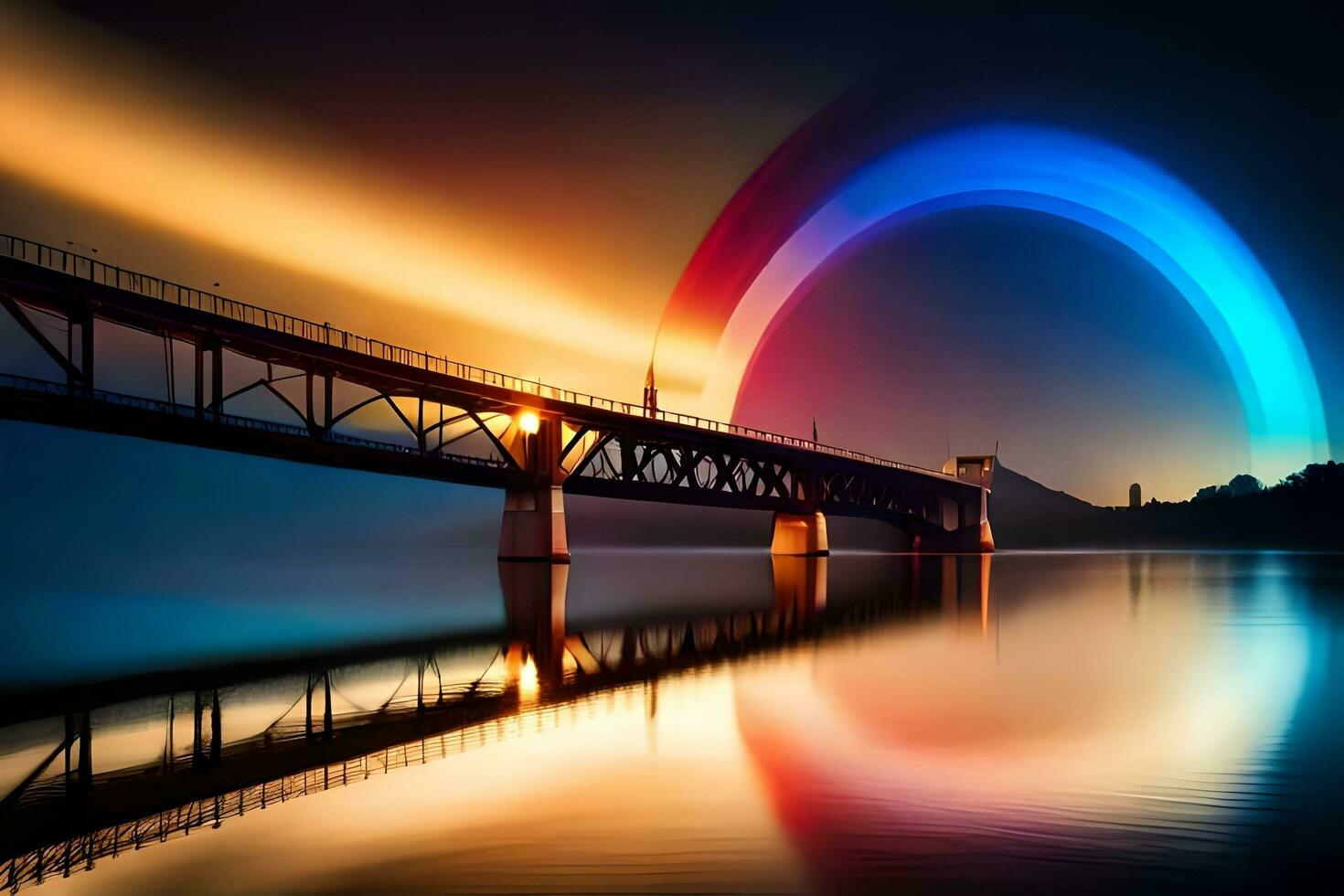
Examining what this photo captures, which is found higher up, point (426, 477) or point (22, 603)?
point (426, 477)

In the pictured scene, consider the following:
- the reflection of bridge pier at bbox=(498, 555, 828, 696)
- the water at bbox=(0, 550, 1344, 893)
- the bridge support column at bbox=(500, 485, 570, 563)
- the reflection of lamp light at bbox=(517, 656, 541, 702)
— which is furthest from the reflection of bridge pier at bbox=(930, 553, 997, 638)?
the bridge support column at bbox=(500, 485, 570, 563)

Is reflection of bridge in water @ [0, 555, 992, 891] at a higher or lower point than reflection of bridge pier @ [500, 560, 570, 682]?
higher

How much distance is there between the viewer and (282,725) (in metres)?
11.6

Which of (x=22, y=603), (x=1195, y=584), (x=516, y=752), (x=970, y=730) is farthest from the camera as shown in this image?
(x=1195, y=584)

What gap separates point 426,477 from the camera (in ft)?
200

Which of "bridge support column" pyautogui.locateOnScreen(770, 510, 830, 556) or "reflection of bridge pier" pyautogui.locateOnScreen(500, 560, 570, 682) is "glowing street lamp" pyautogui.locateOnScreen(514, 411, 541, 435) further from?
"bridge support column" pyautogui.locateOnScreen(770, 510, 830, 556)

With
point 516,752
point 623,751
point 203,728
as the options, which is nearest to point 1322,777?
point 623,751

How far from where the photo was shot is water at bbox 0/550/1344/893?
21.3 ft

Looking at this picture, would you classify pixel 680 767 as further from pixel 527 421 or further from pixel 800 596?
pixel 527 421

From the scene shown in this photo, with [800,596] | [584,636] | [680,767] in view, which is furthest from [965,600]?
[680,767]

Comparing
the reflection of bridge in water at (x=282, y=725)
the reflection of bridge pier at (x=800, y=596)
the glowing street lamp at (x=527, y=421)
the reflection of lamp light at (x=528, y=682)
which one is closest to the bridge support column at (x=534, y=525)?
the glowing street lamp at (x=527, y=421)

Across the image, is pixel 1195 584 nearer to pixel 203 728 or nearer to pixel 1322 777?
pixel 1322 777

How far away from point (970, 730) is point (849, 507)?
99106mm

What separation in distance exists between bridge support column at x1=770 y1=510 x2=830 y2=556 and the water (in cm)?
8094
